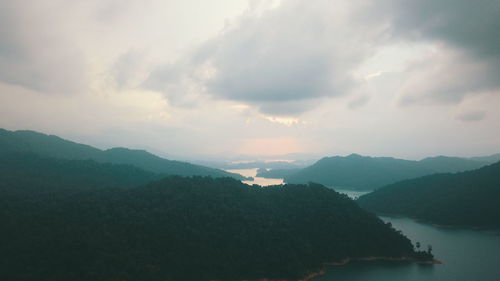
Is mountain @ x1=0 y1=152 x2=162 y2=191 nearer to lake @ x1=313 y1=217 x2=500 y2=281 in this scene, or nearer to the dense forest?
the dense forest

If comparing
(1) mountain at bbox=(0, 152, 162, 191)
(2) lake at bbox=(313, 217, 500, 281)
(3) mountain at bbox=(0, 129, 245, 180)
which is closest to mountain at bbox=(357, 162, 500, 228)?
(2) lake at bbox=(313, 217, 500, 281)

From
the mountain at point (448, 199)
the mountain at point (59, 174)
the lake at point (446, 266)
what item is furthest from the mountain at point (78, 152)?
the lake at point (446, 266)

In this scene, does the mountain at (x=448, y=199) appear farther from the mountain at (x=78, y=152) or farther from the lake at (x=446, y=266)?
the mountain at (x=78, y=152)

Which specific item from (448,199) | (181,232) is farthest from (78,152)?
(448,199)

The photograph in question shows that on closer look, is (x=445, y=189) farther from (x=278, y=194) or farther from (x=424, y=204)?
(x=278, y=194)

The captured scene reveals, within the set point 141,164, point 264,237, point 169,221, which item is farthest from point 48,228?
point 141,164

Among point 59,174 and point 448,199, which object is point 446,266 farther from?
point 59,174
